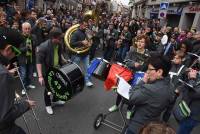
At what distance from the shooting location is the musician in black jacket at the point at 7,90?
8.16ft

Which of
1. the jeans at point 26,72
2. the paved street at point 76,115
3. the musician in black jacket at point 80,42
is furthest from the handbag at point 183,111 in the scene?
the jeans at point 26,72

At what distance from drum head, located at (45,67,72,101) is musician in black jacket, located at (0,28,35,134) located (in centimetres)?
198

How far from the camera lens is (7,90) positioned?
2.50 meters

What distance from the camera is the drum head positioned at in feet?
16.2

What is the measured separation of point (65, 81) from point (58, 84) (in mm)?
186

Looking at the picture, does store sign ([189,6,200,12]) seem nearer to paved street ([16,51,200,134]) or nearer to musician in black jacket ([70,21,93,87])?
musician in black jacket ([70,21,93,87])

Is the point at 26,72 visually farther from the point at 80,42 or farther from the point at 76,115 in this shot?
the point at 76,115

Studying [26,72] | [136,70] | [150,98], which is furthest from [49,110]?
[150,98]

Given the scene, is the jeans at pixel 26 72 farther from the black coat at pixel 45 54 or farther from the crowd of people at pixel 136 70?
the black coat at pixel 45 54

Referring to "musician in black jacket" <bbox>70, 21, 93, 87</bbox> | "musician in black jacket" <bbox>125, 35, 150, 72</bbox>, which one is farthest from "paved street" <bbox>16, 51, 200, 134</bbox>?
"musician in black jacket" <bbox>125, 35, 150, 72</bbox>

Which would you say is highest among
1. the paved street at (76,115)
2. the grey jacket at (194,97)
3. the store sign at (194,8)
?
the store sign at (194,8)

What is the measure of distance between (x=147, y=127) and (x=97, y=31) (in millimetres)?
10328

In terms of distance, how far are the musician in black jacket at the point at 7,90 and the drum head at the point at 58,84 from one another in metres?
1.98

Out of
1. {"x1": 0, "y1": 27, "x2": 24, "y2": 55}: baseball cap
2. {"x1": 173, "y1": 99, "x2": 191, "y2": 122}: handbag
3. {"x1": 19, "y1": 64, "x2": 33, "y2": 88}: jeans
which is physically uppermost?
{"x1": 0, "y1": 27, "x2": 24, "y2": 55}: baseball cap
